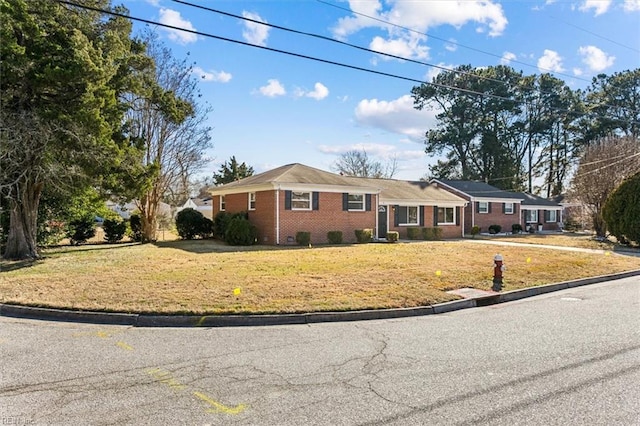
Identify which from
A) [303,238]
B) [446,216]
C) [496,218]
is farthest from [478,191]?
[303,238]

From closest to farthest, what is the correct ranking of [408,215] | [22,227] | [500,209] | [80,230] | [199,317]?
[199,317]
[22,227]
[80,230]
[408,215]
[500,209]

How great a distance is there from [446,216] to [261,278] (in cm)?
2192

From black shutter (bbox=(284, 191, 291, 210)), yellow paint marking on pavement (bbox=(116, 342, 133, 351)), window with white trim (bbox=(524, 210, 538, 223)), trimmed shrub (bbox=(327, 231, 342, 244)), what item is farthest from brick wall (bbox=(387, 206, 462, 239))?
yellow paint marking on pavement (bbox=(116, 342, 133, 351))

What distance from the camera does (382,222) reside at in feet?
85.8

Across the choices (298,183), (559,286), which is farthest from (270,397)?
(298,183)

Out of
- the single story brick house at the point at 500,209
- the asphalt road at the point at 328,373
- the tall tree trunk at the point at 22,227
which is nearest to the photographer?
the asphalt road at the point at 328,373

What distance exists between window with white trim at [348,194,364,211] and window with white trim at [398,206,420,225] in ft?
15.1

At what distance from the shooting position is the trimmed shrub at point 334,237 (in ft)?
70.6

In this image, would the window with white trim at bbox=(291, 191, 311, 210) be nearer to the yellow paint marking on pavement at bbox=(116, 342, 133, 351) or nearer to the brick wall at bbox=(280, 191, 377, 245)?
the brick wall at bbox=(280, 191, 377, 245)

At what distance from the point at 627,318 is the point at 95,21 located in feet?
54.3

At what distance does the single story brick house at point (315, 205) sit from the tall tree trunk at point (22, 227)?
962 cm

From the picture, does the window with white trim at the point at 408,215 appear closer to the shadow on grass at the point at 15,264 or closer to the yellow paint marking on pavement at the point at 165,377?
the shadow on grass at the point at 15,264

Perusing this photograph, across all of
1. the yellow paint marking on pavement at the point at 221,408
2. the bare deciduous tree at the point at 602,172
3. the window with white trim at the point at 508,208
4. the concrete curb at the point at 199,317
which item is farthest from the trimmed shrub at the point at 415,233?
the yellow paint marking on pavement at the point at 221,408

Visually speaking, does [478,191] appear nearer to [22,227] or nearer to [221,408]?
[22,227]
